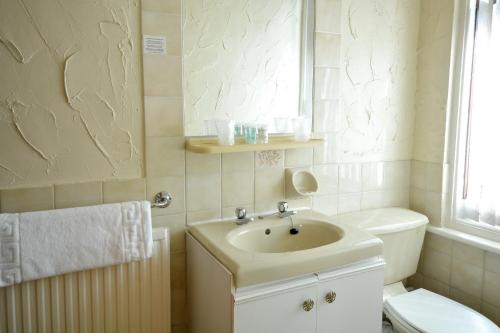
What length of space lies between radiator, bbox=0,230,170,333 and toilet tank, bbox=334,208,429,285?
0.83 m

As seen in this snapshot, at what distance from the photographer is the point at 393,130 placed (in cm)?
206

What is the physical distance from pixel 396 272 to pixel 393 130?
0.73 m

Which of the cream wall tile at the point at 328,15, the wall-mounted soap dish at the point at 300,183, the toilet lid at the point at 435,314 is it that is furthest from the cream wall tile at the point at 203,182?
the toilet lid at the point at 435,314

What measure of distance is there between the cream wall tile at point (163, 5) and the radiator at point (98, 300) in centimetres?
81

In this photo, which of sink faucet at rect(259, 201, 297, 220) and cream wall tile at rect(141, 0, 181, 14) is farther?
sink faucet at rect(259, 201, 297, 220)

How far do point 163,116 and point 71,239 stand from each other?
20.9 inches

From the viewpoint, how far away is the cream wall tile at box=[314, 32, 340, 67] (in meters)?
1.74

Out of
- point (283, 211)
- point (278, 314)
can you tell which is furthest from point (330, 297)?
point (283, 211)

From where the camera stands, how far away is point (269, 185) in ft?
5.59

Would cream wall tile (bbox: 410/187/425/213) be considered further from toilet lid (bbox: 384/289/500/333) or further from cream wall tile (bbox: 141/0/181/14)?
cream wall tile (bbox: 141/0/181/14)

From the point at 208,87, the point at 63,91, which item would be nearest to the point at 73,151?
the point at 63,91

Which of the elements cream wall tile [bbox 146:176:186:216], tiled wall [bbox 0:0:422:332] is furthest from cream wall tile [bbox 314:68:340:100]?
cream wall tile [bbox 146:176:186:216]

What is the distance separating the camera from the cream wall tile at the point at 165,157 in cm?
146

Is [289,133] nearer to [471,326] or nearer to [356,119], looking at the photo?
[356,119]
